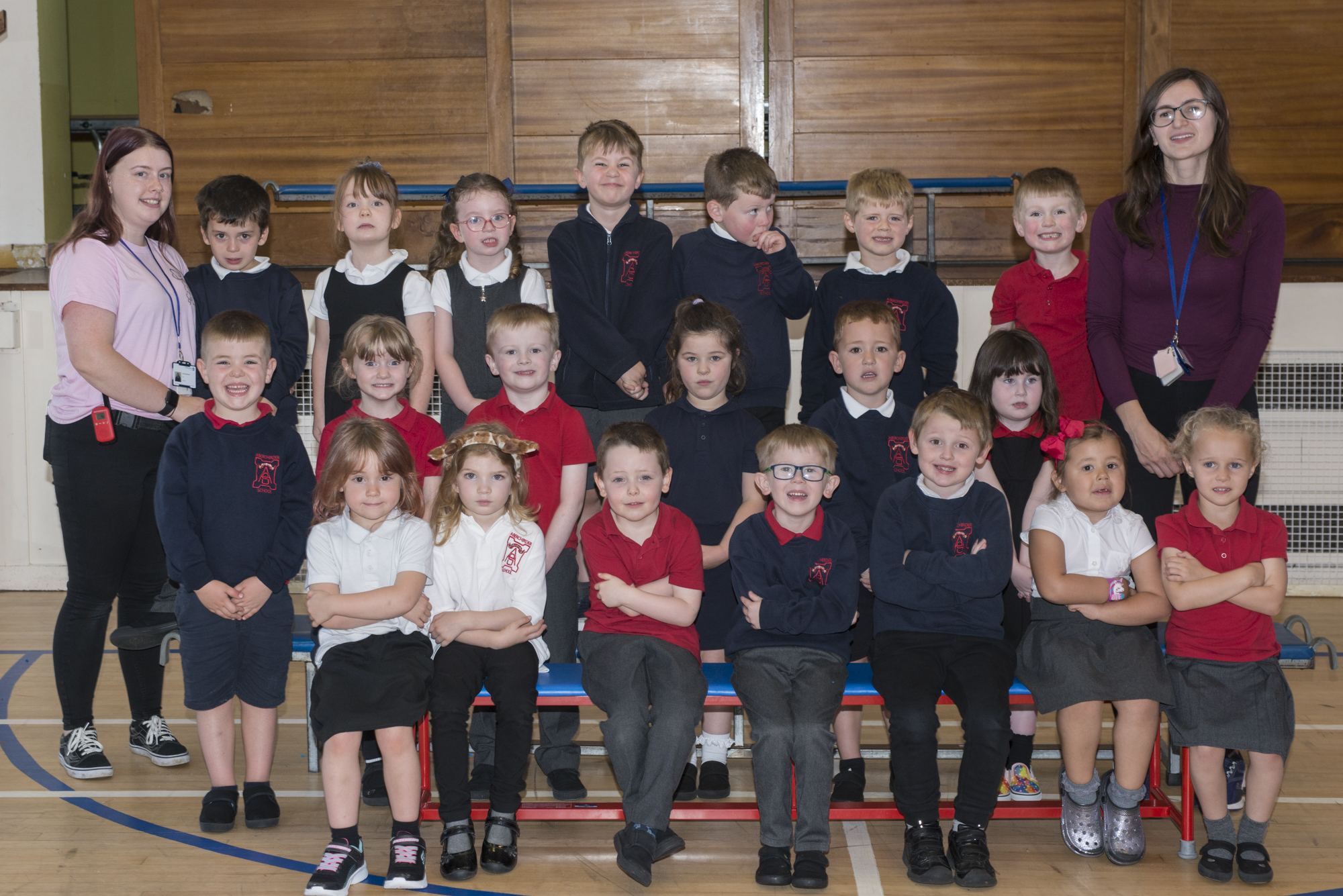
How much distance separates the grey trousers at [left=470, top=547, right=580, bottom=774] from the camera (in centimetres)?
302

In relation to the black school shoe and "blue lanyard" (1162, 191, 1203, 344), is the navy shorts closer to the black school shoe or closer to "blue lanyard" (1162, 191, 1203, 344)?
the black school shoe

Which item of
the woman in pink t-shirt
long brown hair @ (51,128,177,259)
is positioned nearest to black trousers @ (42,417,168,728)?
the woman in pink t-shirt

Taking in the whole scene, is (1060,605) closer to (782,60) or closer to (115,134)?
(115,134)

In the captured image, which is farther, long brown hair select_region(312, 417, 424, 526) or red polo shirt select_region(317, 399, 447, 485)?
red polo shirt select_region(317, 399, 447, 485)

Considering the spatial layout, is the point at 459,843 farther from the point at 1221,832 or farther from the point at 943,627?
the point at 1221,832

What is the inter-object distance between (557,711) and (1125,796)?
61.0 inches

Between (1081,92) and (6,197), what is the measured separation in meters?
6.21

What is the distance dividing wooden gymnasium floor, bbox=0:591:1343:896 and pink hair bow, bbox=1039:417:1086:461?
1.00m

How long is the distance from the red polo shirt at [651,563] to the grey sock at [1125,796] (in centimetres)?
108

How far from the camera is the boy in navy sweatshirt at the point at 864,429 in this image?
3.02m

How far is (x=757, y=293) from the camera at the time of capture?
3.42m

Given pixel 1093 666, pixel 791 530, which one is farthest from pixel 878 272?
pixel 1093 666

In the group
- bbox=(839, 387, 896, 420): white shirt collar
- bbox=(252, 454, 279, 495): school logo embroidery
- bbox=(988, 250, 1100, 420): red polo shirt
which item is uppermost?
bbox=(988, 250, 1100, 420): red polo shirt

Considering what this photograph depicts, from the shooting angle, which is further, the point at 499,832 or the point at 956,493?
the point at 956,493
